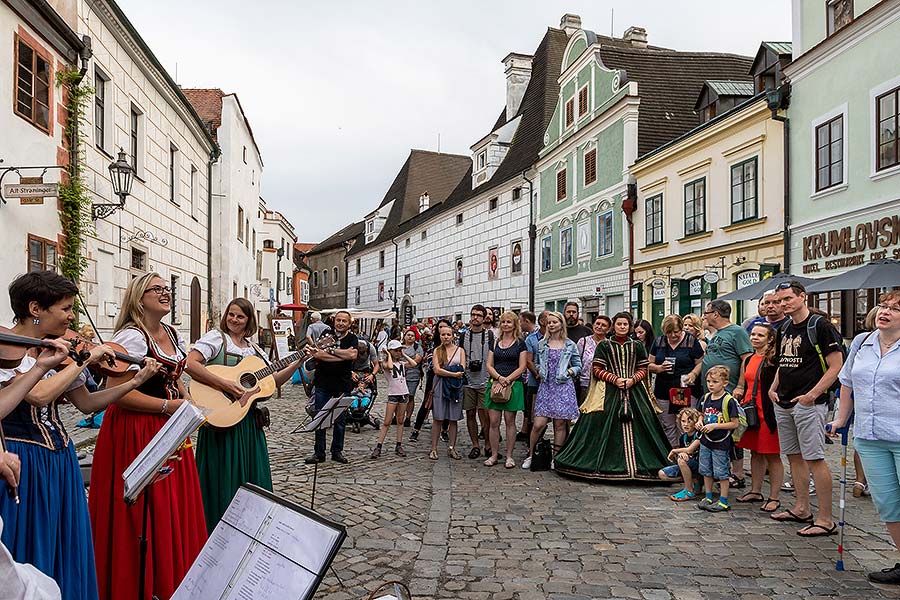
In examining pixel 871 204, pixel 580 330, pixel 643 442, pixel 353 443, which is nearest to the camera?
pixel 643 442

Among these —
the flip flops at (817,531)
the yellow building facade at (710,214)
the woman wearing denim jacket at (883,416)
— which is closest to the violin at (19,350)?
the woman wearing denim jacket at (883,416)

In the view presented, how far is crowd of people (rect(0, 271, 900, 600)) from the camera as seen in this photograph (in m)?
3.26

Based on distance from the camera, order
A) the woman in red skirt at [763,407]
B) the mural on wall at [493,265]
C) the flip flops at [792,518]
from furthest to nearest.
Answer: the mural on wall at [493,265] < the woman in red skirt at [763,407] < the flip flops at [792,518]

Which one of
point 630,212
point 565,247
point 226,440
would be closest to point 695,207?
point 630,212

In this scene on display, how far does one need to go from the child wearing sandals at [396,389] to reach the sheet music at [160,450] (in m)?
6.57

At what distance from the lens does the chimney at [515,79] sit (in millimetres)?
38781

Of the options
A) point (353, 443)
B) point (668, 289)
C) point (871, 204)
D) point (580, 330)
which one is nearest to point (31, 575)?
point (353, 443)

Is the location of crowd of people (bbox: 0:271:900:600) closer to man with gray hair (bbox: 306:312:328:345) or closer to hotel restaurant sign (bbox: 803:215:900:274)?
man with gray hair (bbox: 306:312:328:345)

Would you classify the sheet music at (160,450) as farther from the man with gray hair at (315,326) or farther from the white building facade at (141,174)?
the white building facade at (141,174)

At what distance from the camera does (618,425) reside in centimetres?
819

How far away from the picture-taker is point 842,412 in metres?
5.35

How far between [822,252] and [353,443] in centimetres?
1078

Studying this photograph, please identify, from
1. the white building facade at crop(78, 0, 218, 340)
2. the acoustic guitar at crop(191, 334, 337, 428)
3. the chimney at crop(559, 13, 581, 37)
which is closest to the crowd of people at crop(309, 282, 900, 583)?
the acoustic guitar at crop(191, 334, 337, 428)

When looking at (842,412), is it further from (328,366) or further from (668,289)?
(668,289)
